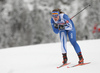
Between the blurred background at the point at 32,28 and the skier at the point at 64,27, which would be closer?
the skier at the point at 64,27

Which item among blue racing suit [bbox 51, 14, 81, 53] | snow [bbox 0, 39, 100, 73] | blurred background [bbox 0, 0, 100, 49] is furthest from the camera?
blurred background [bbox 0, 0, 100, 49]

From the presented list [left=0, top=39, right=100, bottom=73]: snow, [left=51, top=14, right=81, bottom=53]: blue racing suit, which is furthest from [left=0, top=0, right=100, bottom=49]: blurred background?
[left=51, top=14, right=81, bottom=53]: blue racing suit

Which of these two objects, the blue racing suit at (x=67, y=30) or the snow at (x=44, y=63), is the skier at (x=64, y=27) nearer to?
the blue racing suit at (x=67, y=30)

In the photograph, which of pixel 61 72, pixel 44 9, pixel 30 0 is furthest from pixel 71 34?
pixel 30 0

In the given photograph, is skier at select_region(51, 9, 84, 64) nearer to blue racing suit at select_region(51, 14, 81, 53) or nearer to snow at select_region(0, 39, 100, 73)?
blue racing suit at select_region(51, 14, 81, 53)

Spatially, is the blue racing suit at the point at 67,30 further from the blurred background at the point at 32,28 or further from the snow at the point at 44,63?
the blurred background at the point at 32,28

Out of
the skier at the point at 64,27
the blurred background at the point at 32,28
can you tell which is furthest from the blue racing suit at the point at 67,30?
the blurred background at the point at 32,28

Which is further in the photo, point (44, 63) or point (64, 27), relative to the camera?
point (44, 63)

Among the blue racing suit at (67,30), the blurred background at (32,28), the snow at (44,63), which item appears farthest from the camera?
the blurred background at (32,28)

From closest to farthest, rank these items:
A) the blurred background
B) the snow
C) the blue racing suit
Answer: the snow < the blue racing suit < the blurred background

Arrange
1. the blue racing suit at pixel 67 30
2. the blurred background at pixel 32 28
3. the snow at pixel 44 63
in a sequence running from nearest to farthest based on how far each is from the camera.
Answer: the snow at pixel 44 63 < the blue racing suit at pixel 67 30 < the blurred background at pixel 32 28

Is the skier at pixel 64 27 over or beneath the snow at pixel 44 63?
over

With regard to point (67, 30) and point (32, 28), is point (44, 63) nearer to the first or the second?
point (67, 30)

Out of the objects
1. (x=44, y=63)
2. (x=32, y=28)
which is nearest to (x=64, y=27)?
(x=44, y=63)
